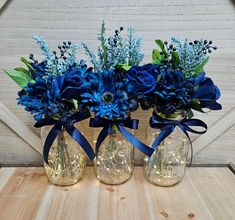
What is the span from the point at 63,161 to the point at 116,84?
0.26 metres

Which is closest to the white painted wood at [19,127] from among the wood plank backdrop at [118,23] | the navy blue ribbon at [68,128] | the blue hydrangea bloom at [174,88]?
the wood plank backdrop at [118,23]

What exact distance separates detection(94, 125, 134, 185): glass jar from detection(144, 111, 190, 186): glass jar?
7 centimetres

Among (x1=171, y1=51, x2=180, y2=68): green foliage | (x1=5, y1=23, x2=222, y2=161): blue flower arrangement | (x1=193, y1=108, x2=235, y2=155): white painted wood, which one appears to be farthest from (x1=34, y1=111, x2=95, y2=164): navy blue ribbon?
(x1=193, y1=108, x2=235, y2=155): white painted wood

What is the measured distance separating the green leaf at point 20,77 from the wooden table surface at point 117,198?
283mm

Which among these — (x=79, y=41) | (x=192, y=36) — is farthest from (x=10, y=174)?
(x=192, y=36)

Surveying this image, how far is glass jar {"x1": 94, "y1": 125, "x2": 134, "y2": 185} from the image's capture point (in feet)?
2.29

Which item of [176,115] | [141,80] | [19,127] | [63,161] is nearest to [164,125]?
[176,115]

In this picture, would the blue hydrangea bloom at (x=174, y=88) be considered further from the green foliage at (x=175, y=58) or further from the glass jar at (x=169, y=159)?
the glass jar at (x=169, y=159)

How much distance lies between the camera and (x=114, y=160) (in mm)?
708

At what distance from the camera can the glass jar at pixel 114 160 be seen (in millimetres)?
699

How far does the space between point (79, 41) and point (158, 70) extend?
0.26 m

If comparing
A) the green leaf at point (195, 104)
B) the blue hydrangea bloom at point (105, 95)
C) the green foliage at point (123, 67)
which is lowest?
the green leaf at point (195, 104)

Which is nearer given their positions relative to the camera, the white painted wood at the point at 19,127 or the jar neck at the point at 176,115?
the jar neck at the point at 176,115

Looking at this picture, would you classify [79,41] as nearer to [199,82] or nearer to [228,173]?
[199,82]
